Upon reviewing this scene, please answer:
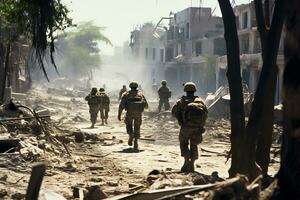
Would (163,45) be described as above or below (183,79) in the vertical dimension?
above

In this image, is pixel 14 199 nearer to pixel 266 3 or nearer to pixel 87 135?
pixel 266 3

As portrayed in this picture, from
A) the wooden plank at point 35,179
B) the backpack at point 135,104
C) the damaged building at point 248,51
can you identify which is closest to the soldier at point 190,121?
the backpack at point 135,104

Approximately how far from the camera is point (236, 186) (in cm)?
414

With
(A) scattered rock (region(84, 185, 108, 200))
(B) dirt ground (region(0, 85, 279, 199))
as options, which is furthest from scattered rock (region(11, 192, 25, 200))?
(A) scattered rock (region(84, 185, 108, 200))

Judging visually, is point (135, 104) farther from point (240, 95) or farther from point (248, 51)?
point (248, 51)

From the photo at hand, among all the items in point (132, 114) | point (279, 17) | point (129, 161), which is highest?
point (279, 17)

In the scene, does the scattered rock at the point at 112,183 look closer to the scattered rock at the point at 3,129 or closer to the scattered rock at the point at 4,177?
the scattered rock at the point at 4,177

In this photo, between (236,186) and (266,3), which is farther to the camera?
(266,3)

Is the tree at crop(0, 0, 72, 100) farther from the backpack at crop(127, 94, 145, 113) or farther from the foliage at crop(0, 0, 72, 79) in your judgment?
the backpack at crop(127, 94, 145, 113)

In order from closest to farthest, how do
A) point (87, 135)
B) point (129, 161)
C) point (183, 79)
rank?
point (129, 161)
point (87, 135)
point (183, 79)

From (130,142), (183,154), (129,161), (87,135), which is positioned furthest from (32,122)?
(183,154)

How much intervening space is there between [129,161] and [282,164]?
6242 mm

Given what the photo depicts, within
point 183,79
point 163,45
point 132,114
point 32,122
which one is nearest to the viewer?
point 132,114

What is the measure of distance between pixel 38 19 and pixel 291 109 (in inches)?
195
